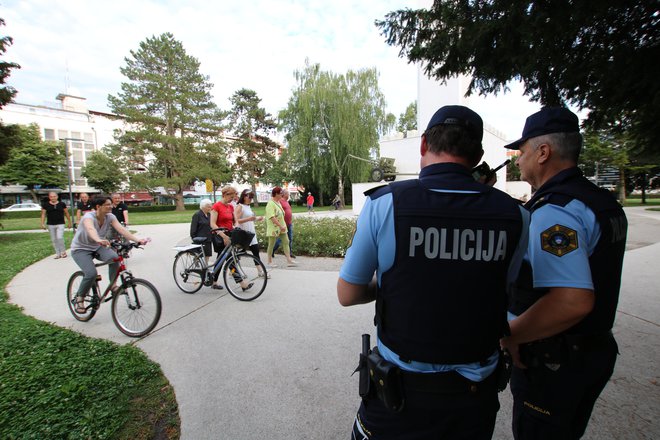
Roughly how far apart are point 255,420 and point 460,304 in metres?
2.14

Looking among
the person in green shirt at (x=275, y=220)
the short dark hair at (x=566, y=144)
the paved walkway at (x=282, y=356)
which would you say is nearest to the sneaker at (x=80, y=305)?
the paved walkway at (x=282, y=356)

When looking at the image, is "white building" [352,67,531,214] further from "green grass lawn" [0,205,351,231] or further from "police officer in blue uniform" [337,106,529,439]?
"police officer in blue uniform" [337,106,529,439]

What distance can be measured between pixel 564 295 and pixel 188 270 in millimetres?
5994

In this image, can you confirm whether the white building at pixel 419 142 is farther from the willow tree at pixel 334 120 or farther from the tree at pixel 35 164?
the tree at pixel 35 164

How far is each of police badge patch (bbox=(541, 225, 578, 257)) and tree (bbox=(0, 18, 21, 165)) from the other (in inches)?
695

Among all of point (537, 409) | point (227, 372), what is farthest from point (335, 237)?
point (537, 409)

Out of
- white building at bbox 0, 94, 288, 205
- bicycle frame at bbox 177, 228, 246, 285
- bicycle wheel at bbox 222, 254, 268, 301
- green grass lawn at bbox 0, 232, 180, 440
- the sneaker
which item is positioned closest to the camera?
green grass lawn at bbox 0, 232, 180, 440

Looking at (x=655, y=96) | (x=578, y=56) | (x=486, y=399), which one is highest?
(x=578, y=56)

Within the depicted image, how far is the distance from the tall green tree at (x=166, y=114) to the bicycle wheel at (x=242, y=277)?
3839 centimetres

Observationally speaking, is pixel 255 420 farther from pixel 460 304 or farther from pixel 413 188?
pixel 413 188

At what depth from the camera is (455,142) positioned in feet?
4.30

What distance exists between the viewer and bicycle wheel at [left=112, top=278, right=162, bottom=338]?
4312 mm

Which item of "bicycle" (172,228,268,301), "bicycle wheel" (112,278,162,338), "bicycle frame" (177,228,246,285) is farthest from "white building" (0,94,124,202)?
"bicycle wheel" (112,278,162,338)

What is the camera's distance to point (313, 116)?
1294 inches
